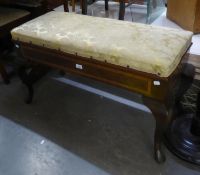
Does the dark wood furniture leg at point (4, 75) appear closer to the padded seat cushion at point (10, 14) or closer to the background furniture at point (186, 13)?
the padded seat cushion at point (10, 14)

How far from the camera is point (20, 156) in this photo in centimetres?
137

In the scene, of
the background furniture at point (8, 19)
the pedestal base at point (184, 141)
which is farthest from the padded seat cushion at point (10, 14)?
the pedestal base at point (184, 141)

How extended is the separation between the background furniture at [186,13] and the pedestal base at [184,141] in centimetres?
100

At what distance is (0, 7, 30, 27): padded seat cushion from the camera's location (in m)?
1.86

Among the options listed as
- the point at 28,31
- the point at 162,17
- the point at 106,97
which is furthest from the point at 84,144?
the point at 162,17

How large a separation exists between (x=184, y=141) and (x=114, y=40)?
639 millimetres

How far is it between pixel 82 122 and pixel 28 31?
637 millimetres

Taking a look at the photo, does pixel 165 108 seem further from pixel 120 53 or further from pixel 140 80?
pixel 120 53

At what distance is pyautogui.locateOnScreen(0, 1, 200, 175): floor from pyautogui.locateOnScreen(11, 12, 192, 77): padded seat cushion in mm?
493

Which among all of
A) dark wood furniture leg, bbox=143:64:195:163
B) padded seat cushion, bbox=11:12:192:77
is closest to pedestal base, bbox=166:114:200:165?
dark wood furniture leg, bbox=143:64:195:163

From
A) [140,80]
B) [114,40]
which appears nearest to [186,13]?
[114,40]

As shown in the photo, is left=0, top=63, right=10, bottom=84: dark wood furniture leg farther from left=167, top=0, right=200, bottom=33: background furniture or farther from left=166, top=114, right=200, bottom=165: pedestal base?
left=167, top=0, right=200, bottom=33: background furniture

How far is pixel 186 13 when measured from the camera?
2.12m

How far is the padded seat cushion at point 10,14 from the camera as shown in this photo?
1863 millimetres
